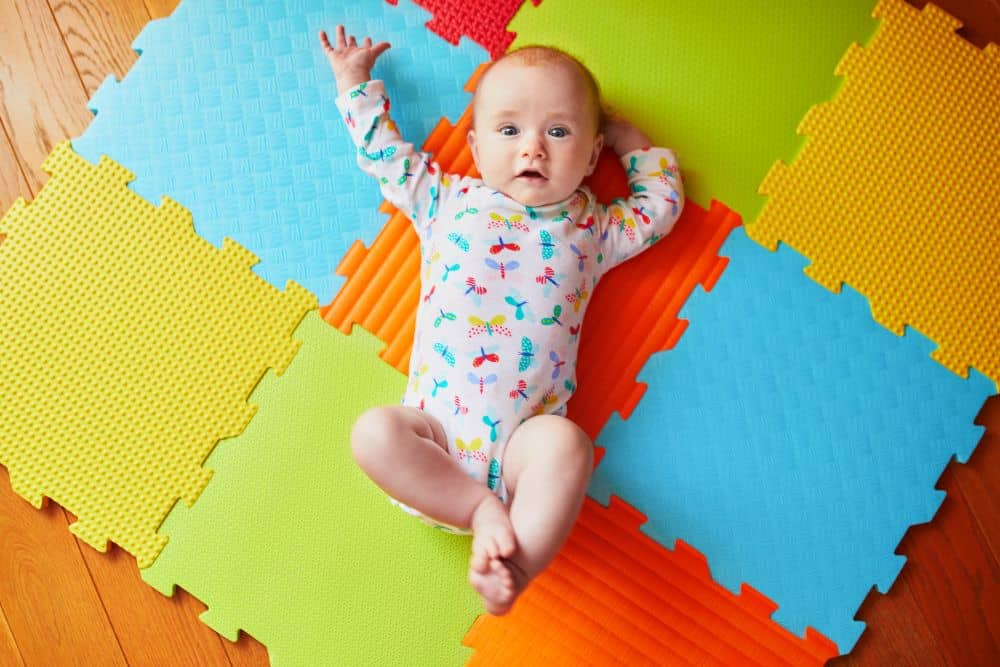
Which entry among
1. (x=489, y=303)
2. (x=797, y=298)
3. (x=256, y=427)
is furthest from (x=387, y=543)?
(x=797, y=298)

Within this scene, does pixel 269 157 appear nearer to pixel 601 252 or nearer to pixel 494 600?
pixel 601 252

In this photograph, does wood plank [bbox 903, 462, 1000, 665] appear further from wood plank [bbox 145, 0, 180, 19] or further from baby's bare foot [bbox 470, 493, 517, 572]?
wood plank [bbox 145, 0, 180, 19]

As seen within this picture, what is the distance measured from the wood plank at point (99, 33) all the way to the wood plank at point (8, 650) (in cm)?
87

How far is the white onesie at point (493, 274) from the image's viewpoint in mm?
1081

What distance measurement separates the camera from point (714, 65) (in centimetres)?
128

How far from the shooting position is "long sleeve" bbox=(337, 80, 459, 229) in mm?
1172

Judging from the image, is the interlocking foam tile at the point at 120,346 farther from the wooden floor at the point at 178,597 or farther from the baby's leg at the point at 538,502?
the baby's leg at the point at 538,502

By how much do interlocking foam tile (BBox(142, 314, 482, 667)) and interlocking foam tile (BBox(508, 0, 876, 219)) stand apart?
0.66m

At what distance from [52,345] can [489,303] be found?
700mm

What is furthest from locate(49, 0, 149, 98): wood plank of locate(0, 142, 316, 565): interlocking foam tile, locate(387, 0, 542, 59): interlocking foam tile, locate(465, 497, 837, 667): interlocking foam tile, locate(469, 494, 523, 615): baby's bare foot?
locate(465, 497, 837, 667): interlocking foam tile

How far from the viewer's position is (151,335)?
47.4 inches

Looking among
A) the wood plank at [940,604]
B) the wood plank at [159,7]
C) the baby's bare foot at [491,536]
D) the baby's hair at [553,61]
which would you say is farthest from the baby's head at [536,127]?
the wood plank at [940,604]

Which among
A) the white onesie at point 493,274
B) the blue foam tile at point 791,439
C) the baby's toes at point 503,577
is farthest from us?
the blue foam tile at point 791,439

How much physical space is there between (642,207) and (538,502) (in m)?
0.49
